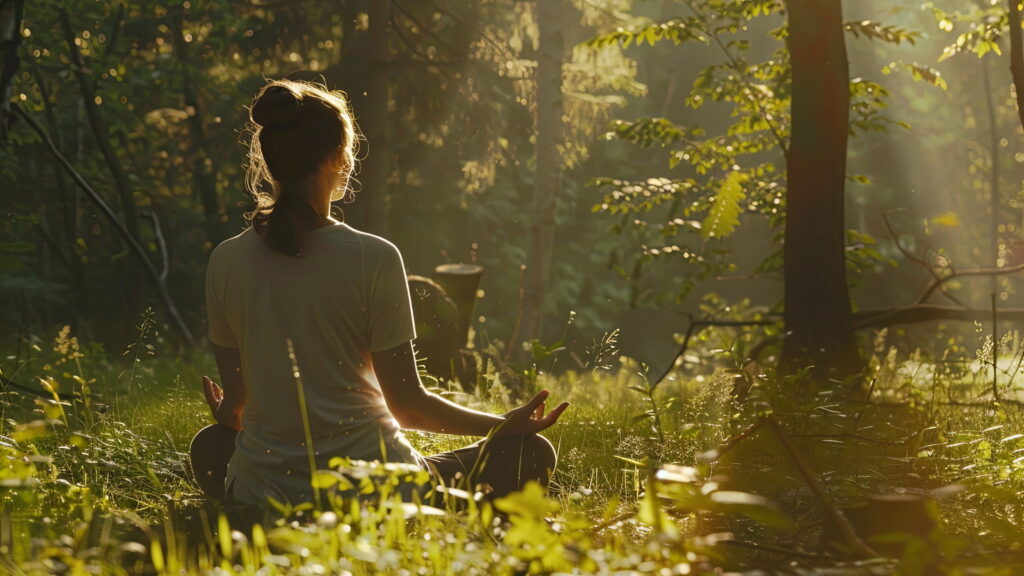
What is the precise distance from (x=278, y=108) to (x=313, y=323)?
2.33 feet

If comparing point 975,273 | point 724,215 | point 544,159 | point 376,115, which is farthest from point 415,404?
point 544,159

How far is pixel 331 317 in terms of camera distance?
298 centimetres

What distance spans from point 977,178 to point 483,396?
3474 centimetres

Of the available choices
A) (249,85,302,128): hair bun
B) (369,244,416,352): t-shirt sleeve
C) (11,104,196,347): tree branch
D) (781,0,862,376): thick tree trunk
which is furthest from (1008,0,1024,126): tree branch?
(11,104,196,347): tree branch

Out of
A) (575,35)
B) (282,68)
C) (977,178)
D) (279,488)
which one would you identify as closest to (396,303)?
(279,488)

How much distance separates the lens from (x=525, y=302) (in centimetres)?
1460

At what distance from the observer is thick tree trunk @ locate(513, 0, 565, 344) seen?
553 inches

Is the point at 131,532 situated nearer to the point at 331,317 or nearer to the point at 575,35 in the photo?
the point at 331,317

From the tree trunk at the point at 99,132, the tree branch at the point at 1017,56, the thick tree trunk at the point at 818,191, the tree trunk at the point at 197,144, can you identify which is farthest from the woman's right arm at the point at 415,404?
the tree trunk at the point at 197,144

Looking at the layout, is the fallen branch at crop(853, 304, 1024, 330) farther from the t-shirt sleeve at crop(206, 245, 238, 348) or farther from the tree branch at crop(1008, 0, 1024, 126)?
the t-shirt sleeve at crop(206, 245, 238, 348)

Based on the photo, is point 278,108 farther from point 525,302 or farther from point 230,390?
point 525,302

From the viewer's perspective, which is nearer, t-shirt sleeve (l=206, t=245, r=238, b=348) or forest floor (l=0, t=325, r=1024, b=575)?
forest floor (l=0, t=325, r=1024, b=575)

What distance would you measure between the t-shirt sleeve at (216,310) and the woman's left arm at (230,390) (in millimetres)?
29

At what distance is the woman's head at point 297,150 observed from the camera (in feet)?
9.62
